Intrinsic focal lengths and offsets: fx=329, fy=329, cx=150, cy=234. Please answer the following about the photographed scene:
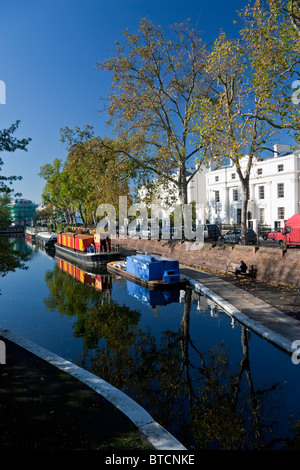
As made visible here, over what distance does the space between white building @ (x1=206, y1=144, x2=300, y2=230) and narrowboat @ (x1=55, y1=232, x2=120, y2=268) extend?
2114 cm

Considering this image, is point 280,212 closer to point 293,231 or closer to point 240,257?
point 293,231

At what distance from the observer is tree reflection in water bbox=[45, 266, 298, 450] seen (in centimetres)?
781

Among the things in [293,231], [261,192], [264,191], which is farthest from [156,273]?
[261,192]

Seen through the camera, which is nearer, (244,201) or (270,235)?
(244,201)

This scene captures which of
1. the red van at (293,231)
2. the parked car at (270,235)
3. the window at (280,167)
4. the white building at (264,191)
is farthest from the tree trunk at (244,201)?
the window at (280,167)

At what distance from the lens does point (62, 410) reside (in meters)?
7.41

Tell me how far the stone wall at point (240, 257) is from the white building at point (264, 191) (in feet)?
55.9

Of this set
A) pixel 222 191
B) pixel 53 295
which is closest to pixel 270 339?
pixel 53 295

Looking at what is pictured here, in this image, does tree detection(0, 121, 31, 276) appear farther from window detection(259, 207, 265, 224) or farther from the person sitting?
A: window detection(259, 207, 265, 224)

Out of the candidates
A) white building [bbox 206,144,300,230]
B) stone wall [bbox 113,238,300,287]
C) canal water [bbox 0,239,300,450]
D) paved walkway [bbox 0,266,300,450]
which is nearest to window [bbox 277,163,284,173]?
white building [bbox 206,144,300,230]

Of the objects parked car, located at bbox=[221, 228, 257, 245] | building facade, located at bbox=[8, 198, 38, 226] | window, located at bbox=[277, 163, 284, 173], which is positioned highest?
building facade, located at bbox=[8, 198, 38, 226]

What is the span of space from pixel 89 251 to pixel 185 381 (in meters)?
29.8

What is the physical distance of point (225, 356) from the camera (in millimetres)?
12281

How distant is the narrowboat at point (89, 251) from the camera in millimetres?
36812
